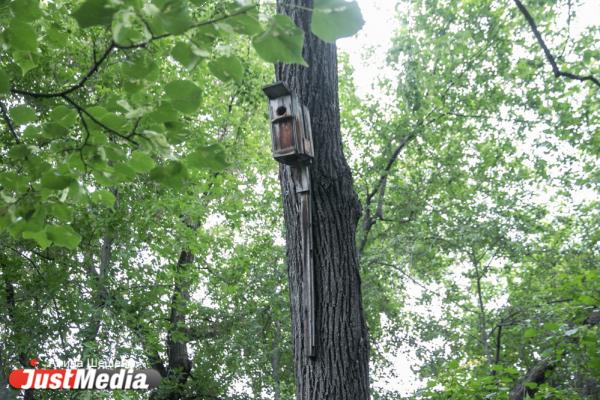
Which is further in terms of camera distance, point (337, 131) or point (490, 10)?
point (490, 10)

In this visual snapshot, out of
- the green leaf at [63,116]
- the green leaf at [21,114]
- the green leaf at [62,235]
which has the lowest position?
the green leaf at [62,235]

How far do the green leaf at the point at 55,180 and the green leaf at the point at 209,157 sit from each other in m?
0.25

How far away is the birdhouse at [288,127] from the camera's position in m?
2.29

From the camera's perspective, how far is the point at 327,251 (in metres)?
2.26

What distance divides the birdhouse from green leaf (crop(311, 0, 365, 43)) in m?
1.44

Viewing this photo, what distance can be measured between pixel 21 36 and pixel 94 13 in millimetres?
309

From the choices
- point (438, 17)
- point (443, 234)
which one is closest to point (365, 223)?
point (443, 234)

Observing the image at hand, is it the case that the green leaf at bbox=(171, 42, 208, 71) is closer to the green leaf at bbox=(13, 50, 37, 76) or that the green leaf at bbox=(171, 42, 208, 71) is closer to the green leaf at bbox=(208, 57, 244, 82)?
the green leaf at bbox=(208, 57, 244, 82)

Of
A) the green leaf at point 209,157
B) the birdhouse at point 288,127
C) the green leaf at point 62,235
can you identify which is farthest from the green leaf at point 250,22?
the birdhouse at point 288,127

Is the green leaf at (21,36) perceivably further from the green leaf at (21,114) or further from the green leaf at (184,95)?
the green leaf at (184,95)

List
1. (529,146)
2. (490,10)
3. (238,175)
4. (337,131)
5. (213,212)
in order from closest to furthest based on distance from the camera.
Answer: (337,131) < (490,10) < (529,146) < (213,212) < (238,175)

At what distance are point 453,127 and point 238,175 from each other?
11.3 ft

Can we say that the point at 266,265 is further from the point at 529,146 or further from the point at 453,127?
the point at 529,146

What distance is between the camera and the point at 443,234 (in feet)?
26.1
